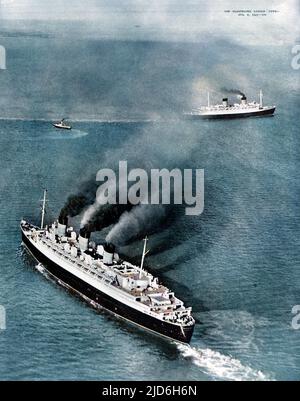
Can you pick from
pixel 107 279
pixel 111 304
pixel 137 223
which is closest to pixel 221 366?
pixel 111 304

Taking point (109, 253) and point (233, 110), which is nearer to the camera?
point (109, 253)

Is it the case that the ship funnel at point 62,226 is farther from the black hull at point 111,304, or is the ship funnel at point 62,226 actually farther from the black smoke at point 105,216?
the black smoke at point 105,216

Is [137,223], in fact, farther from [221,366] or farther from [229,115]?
[229,115]

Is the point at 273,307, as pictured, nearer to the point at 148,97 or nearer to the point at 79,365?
the point at 79,365

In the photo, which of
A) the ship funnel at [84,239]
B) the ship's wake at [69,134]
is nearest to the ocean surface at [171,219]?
the ship's wake at [69,134]

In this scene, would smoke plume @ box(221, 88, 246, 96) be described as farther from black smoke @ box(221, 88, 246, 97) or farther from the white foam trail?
the white foam trail

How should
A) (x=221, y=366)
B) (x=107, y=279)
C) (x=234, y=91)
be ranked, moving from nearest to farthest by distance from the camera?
(x=221, y=366)
(x=107, y=279)
(x=234, y=91)

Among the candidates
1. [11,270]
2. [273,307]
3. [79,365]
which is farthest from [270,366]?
[11,270]

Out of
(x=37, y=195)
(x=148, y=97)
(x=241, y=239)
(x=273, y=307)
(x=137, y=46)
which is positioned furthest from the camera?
(x=148, y=97)
